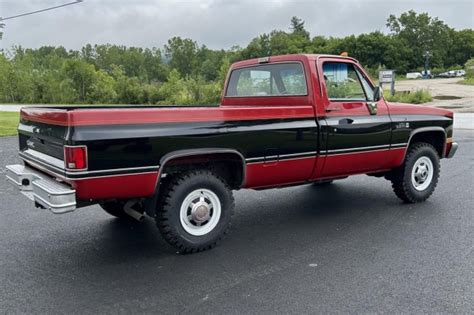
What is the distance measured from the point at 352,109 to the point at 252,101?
4.22ft

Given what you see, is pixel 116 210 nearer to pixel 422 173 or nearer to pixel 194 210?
pixel 194 210

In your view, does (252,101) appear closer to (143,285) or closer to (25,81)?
(143,285)

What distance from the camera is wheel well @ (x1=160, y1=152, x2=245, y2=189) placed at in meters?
4.30

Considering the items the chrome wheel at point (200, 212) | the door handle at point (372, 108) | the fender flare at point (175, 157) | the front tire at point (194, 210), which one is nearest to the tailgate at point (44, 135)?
the fender flare at point (175, 157)

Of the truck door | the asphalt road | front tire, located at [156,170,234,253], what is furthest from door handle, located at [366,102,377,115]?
front tire, located at [156,170,234,253]

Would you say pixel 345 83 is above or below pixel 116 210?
above

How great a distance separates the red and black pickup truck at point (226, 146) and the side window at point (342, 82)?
14 millimetres

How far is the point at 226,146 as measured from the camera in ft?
14.4

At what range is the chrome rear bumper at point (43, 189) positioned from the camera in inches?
144

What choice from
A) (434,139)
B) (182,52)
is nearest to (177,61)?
(182,52)

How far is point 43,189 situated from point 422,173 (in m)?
4.85

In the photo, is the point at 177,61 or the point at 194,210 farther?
the point at 177,61

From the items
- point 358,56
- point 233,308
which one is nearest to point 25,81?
point 233,308

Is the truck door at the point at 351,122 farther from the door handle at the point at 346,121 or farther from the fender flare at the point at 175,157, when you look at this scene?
the fender flare at the point at 175,157
